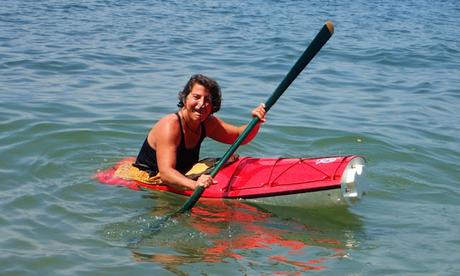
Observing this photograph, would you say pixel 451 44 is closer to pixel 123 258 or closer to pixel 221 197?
pixel 221 197

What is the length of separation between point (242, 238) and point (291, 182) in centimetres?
65

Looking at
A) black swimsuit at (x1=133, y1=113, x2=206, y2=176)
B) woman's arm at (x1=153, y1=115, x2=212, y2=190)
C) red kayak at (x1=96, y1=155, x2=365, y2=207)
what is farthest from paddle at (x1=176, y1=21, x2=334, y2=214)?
black swimsuit at (x1=133, y1=113, x2=206, y2=176)

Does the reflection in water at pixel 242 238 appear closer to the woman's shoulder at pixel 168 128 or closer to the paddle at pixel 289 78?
the paddle at pixel 289 78

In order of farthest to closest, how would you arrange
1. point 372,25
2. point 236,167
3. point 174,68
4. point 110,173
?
point 372,25
point 174,68
point 110,173
point 236,167

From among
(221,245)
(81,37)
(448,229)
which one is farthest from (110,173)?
(81,37)

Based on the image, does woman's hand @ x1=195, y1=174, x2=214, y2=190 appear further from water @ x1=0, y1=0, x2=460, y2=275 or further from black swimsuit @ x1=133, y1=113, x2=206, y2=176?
black swimsuit @ x1=133, y1=113, x2=206, y2=176

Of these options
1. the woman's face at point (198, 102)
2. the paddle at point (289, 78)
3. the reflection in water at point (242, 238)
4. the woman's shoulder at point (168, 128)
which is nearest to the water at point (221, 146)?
the reflection in water at point (242, 238)

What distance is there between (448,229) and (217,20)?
1112 centimetres

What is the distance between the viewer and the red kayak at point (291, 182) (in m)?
5.13

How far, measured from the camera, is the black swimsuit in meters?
5.61

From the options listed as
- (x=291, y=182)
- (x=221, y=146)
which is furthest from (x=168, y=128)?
(x=221, y=146)

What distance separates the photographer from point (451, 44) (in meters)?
13.5

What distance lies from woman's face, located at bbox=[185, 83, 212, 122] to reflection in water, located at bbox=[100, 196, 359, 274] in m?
0.66

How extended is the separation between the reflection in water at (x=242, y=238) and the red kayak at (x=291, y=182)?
96mm
